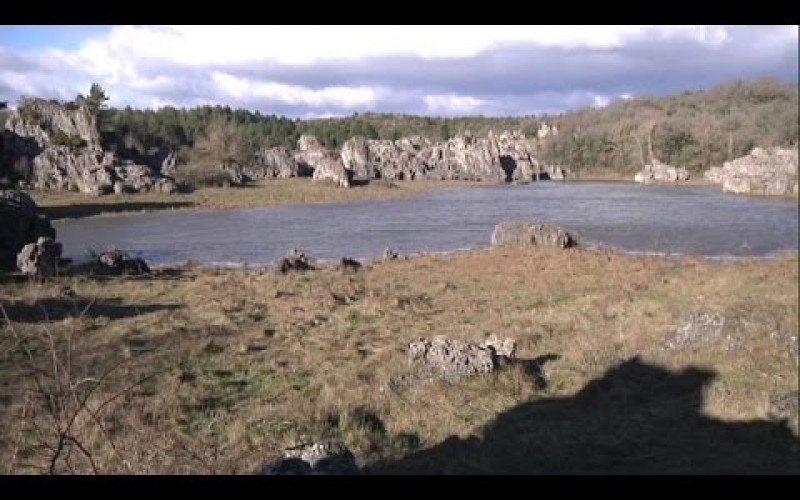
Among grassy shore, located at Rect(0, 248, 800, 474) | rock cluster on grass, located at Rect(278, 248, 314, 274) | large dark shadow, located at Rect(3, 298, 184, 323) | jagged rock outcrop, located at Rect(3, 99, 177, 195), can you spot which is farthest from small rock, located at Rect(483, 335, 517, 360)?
jagged rock outcrop, located at Rect(3, 99, 177, 195)

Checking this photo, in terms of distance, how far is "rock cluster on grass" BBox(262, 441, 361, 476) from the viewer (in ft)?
15.4

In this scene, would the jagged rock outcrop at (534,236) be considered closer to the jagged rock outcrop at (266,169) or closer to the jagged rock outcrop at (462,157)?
the jagged rock outcrop at (462,157)

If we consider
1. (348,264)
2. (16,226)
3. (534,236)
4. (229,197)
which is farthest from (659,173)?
(229,197)

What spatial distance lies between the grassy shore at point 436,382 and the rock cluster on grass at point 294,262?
330 cm

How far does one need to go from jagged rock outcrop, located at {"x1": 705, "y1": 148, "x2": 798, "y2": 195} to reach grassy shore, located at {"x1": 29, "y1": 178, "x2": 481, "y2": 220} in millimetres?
4842

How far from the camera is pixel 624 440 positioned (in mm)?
6637

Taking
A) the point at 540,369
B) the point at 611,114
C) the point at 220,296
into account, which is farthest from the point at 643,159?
the point at 220,296

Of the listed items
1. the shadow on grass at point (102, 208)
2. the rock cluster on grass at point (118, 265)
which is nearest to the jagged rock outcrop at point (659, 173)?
the rock cluster on grass at point (118, 265)

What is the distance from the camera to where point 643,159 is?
1052 centimetres

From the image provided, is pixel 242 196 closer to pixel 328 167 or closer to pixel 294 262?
pixel 328 167

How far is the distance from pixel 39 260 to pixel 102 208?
73.8 feet

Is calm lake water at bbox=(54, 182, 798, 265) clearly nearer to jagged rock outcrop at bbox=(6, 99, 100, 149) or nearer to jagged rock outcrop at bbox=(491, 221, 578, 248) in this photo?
jagged rock outcrop at bbox=(491, 221, 578, 248)
